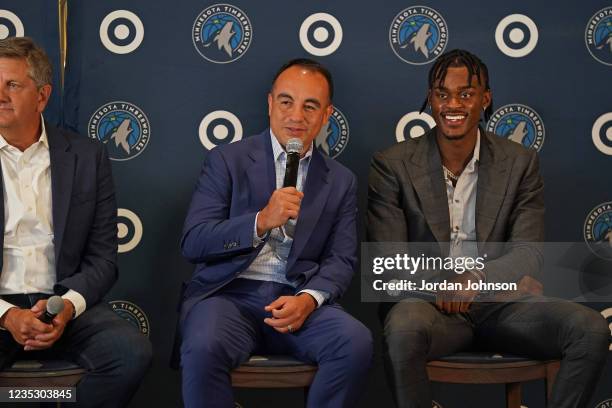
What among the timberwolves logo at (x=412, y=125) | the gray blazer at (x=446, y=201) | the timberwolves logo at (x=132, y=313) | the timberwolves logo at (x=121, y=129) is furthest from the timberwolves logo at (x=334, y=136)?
the timberwolves logo at (x=132, y=313)

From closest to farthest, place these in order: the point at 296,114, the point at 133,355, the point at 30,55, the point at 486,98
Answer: the point at 133,355
the point at 30,55
the point at 296,114
the point at 486,98

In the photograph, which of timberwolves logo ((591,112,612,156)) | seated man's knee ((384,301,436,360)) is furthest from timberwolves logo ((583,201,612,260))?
seated man's knee ((384,301,436,360))

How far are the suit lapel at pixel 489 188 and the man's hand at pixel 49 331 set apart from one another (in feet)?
5.59

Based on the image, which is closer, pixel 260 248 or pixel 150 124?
pixel 260 248

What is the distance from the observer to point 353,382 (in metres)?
3.02

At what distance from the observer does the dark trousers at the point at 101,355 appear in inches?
122

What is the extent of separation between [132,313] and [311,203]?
1.14m

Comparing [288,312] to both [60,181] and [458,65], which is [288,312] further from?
[458,65]

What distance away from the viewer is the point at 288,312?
3.13 metres

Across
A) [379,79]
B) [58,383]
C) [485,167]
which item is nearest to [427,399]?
Answer: [485,167]

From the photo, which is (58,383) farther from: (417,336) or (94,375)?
(417,336)

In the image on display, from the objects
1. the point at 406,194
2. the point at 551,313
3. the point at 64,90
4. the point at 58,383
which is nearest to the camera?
the point at 58,383

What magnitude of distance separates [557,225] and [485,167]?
2.19 feet

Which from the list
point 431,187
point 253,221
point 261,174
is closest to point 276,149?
point 261,174
